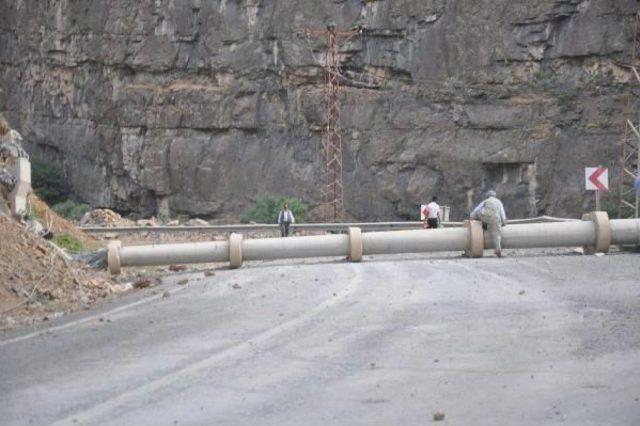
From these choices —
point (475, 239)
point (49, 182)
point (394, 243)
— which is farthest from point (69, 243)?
point (49, 182)

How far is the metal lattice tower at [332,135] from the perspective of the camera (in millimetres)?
59250

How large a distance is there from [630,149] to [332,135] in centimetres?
1509

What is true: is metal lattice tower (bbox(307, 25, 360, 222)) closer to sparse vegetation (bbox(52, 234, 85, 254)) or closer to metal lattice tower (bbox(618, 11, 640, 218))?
metal lattice tower (bbox(618, 11, 640, 218))

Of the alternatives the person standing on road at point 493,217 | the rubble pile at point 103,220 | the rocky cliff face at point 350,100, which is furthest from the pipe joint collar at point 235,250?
the rocky cliff face at point 350,100

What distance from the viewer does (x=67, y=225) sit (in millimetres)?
28297

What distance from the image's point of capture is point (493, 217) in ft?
75.7

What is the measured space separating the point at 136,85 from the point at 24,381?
5736cm

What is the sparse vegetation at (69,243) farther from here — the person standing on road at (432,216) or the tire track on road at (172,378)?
the tire track on road at (172,378)

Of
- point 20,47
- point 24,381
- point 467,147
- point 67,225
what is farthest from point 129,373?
point 20,47

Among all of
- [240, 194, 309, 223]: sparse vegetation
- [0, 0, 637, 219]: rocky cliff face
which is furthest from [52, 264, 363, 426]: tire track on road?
[0, 0, 637, 219]: rocky cliff face

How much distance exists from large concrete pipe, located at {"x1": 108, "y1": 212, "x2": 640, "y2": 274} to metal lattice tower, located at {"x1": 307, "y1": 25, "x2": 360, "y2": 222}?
35242 mm

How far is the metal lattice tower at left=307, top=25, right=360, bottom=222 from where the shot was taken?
2333 inches

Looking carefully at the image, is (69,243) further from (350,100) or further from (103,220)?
(350,100)

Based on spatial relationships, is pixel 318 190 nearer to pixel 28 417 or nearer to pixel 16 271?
pixel 16 271
